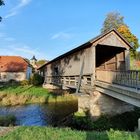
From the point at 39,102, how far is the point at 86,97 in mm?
11251

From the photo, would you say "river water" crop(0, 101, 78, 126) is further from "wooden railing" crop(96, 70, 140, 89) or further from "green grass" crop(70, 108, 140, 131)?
"wooden railing" crop(96, 70, 140, 89)

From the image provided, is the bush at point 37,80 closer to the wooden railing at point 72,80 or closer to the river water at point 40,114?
the wooden railing at point 72,80

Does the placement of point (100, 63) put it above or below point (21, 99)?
above

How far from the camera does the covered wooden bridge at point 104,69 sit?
1261 centimetres

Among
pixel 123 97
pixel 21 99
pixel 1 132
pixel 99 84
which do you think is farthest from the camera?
pixel 21 99

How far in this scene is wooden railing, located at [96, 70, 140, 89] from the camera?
1171cm

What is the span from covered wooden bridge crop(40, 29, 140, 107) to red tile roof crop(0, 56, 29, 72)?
31616 mm

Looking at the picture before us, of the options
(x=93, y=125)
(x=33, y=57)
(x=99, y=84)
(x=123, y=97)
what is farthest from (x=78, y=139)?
(x=33, y=57)

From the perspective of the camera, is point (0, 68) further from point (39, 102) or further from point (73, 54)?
point (73, 54)

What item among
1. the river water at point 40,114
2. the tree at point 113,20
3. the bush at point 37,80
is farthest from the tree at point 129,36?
the river water at point 40,114

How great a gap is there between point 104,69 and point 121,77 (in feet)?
10.0

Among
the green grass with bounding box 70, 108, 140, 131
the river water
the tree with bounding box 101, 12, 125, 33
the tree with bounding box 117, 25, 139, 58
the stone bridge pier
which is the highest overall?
the tree with bounding box 101, 12, 125, 33

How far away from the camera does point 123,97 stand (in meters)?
12.6

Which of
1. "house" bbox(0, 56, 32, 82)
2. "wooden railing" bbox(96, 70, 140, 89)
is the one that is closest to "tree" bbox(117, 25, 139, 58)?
"house" bbox(0, 56, 32, 82)
